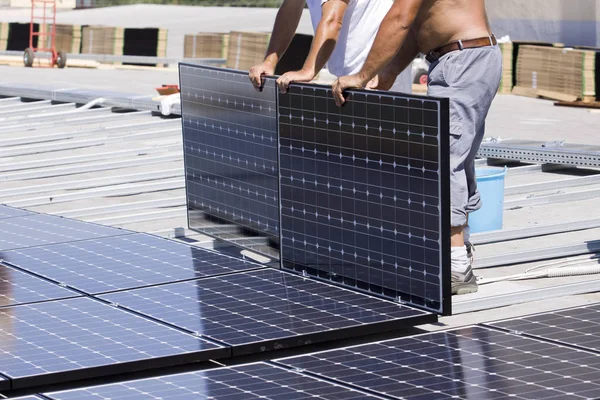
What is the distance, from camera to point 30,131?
14.6 metres

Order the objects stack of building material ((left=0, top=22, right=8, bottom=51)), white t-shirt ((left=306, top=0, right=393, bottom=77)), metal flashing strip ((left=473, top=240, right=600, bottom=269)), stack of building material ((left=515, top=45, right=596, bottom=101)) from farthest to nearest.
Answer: stack of building material ((left=0, top=22, right=8, bottom=51))
stack of building material ((left=515, top=45, right=596, bottom=101))
metal flashing strip ((left=473, top=240, right=600, bottom=269))
white t-shirt ((left=306, top=0, right=393, bottom=77))

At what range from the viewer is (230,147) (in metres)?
7.82

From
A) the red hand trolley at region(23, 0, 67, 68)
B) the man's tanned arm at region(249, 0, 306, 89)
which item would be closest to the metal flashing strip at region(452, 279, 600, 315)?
the man's tanned arm at region(249, 0, 306, 89)

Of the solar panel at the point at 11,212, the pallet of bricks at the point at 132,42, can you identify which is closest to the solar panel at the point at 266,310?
the solar panel at the point at 11,212

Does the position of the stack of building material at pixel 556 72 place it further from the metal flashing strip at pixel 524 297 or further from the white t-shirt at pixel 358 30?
the metal flashing strip at pixel 524 297

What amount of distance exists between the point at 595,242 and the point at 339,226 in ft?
7.06

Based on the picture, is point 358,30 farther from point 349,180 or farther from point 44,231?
point 44,231

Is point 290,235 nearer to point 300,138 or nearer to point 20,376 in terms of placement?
Result: point 300,138

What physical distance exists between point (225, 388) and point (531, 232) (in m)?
4.04

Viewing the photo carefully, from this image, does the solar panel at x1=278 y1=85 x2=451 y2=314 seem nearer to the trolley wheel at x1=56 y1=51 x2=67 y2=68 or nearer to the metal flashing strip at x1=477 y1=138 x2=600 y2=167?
the metal flashing strip at x1=477 y1=138 x2=600 y2=167

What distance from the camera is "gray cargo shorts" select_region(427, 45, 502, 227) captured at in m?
6.38

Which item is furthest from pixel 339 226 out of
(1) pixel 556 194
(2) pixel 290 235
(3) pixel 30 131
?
(3) pixel 30 131

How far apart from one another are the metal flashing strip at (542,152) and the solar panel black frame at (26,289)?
645 cm

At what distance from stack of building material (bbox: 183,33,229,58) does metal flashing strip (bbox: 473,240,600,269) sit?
24816 millimetres
